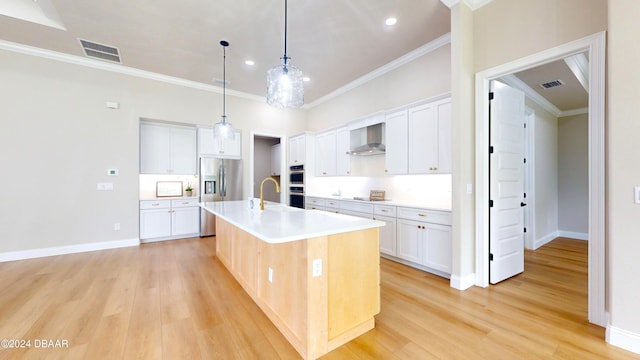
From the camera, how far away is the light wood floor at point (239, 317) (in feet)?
5.91

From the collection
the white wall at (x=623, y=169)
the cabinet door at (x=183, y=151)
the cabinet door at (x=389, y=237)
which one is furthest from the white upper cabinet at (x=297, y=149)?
the white wall at (x=623, y=169)

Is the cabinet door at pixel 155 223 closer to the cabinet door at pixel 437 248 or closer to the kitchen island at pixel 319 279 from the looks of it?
the kitchen island at pixel 319 279

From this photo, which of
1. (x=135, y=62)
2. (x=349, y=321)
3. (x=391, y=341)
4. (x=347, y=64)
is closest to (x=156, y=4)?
(x=135, y=62)

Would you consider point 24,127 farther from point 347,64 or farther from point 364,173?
point 364,173

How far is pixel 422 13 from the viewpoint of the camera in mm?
3031

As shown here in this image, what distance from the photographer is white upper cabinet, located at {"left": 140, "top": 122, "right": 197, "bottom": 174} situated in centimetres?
511

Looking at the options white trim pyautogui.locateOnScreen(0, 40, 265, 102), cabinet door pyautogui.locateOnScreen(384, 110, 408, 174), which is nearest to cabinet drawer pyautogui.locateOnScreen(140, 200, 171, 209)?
white trim pyautogui.locateOnScreen(0, 40, 265, 102)

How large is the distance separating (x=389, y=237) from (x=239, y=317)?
236 cm

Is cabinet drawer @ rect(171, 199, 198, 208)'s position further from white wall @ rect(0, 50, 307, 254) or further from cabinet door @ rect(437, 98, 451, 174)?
cabinet door @ rect(437, 98, 451, 174)

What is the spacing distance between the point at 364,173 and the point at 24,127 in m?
5.74

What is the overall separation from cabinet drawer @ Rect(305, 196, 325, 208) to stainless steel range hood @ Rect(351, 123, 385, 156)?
123 centimetres

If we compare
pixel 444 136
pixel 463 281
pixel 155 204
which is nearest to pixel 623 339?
pixel 463 281

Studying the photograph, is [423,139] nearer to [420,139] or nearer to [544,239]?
[420,139]

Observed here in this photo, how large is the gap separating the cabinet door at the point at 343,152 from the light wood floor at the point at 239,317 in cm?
220
